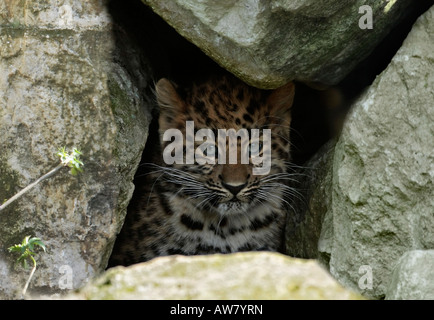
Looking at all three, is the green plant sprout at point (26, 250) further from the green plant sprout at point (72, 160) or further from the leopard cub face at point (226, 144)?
the leopard cub face at point (226, 144)

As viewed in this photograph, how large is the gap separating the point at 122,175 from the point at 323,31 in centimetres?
178

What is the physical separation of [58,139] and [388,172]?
2329 mm

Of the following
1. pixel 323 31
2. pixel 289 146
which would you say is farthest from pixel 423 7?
pixel 289 146

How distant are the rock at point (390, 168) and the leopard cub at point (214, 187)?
143cm

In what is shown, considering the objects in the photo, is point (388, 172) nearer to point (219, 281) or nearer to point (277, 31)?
point (277, 31)

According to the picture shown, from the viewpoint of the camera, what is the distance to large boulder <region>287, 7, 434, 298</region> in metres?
4.58

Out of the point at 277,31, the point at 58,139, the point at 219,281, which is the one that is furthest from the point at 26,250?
the point at 277,31

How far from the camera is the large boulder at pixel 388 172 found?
4582mm

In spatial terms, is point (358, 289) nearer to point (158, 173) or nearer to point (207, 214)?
point (207, 214)

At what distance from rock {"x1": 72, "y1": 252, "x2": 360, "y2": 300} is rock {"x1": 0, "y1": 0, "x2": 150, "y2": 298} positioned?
1276 millimetres

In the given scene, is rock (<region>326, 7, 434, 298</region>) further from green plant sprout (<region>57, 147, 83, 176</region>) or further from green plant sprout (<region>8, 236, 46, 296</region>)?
green plant sprout (<region>8, 236, 46, 296</region>)

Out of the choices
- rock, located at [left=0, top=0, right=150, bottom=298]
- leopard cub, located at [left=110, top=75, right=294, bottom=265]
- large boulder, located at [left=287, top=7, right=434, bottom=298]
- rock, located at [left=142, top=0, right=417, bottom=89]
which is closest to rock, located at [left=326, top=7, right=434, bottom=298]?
large boulder, located at [left=287, top=7, right=434, bottom=298]

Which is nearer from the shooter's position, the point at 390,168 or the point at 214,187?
the point at 390,168

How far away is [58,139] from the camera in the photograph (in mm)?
5070
